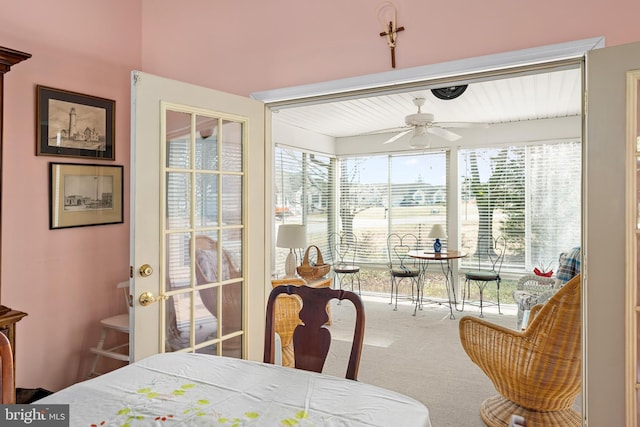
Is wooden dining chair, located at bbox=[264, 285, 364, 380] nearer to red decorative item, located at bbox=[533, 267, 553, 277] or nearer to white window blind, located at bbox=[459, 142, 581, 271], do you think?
red decorative item, located at bbox=[533, 267, 553, 277]

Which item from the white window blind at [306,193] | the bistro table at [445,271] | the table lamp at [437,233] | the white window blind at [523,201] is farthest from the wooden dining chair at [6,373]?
the white window blind at [523,201]

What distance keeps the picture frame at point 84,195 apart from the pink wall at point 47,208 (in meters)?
0.04

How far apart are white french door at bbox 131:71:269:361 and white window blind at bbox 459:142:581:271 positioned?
14.8ft

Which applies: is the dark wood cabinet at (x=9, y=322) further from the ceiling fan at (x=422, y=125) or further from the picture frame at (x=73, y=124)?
the ceiling fan at (x=422, y=125)

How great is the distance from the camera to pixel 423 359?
417 centimetres

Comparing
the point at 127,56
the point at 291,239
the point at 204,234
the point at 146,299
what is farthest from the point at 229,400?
the point at 291,239

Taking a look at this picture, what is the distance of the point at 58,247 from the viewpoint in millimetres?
2637

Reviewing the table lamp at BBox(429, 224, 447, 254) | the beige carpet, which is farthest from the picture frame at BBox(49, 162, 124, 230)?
the table lamp at BBox(429, 224, 447, 254)

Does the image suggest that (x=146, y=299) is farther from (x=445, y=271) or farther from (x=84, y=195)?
(x=445, y=271)

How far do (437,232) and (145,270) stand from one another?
15.8ft

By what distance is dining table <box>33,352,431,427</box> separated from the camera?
1.25 m
